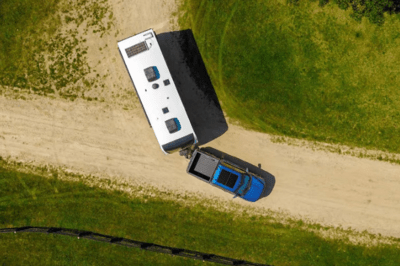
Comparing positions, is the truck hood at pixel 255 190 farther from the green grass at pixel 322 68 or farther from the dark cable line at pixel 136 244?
the dark cable line at pixel 136 244

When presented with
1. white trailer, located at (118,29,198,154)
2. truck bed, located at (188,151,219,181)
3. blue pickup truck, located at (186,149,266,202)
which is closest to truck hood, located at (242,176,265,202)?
blue pickup truck, located at (186,149,266,202)

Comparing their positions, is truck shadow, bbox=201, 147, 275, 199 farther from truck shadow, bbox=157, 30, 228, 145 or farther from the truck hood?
truck shadow, bbox=157, 30, 228, 145

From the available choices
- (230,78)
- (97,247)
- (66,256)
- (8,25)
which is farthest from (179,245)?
(8,25)

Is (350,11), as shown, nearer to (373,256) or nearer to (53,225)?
(373,256)

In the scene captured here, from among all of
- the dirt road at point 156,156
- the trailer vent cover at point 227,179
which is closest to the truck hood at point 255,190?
the dirt road at point 156,156

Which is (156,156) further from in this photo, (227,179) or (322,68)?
(322,68)

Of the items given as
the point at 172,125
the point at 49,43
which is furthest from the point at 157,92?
the point at 49,43
